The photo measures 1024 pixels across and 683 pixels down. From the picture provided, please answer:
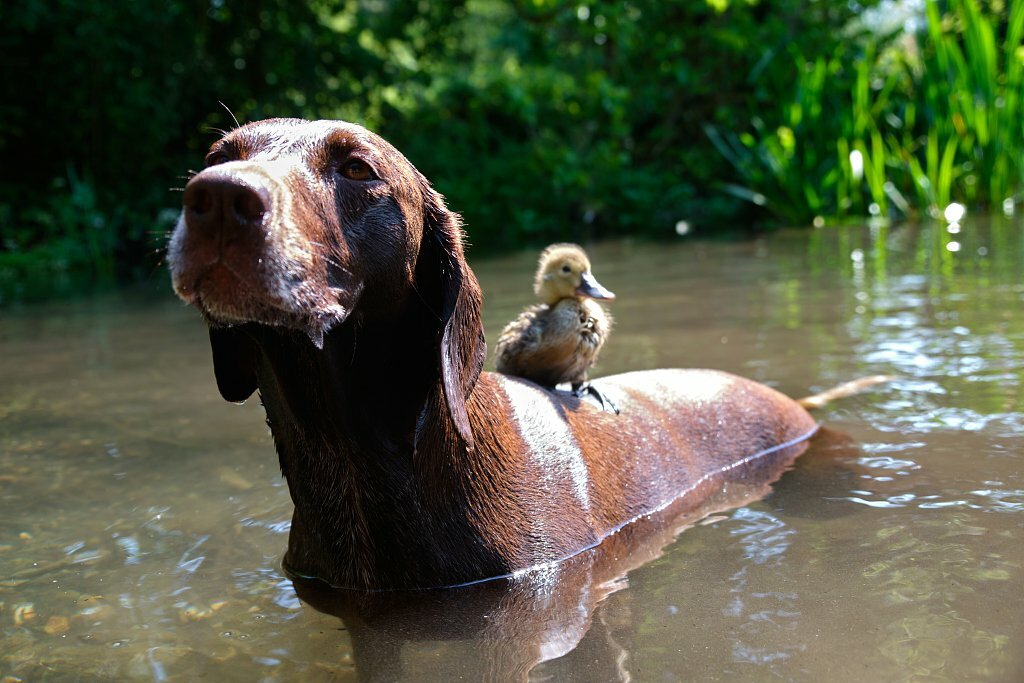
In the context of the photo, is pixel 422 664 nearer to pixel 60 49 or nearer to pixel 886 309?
pixel 886 309

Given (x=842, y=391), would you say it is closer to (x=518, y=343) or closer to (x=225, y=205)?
(x=518, y=343)

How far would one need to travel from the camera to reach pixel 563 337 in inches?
173

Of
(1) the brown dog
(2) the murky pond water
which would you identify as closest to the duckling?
(1) the brown dog

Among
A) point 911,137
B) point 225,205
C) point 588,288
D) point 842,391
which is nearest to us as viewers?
point 225,205

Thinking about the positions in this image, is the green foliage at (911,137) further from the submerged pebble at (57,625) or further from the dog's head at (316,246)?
the submerged pebble at (57,625)

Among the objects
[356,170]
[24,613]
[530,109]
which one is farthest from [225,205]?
[530,109]

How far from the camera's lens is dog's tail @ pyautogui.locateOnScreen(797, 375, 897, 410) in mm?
5348

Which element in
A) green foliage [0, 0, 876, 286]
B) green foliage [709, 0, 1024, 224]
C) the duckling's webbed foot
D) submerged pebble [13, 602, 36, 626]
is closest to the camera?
submerged pebble [13, 602, 36, 626]

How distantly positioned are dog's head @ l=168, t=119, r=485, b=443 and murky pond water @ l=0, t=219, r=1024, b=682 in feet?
2.15

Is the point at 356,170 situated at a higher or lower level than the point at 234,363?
higher

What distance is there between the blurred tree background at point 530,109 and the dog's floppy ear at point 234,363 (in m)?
10.5

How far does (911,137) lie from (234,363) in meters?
11.8

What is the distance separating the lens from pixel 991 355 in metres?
5.82

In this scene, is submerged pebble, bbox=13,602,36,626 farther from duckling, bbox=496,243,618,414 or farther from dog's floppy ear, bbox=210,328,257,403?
duckling, bbox=496,243,618,414
